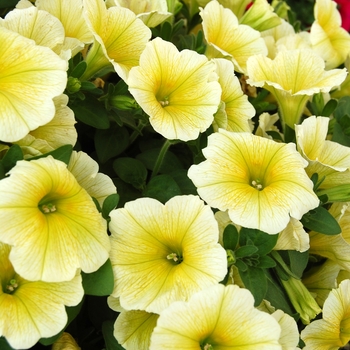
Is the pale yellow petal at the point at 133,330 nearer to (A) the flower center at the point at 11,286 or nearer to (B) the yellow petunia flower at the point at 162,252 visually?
(B) the yellow petunia flower at the point at 162,252

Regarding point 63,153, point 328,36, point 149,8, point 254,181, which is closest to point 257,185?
point 254,181

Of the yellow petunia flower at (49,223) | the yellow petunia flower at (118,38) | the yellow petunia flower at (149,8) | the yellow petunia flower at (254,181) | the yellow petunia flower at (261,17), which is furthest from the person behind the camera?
the yellow petunia flower at (261,17)

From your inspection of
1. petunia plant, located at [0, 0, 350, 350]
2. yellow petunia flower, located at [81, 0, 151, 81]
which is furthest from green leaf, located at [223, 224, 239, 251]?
yellow petunia flower, located at [81, 0, 151, 81]

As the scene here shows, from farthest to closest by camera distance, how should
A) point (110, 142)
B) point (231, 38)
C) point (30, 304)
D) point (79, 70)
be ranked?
point (231, 38), point (110, 142), point (79, 70), point (30, 304)

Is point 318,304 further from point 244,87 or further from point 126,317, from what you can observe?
point 244,87

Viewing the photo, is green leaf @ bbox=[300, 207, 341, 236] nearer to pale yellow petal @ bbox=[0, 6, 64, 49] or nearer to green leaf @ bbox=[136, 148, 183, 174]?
green leaf @ bbox=[136, 148, 183, 174]

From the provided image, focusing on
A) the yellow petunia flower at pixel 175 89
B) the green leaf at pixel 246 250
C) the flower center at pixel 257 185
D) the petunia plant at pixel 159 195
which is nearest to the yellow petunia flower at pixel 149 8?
the petunia plant at pixel 159 195

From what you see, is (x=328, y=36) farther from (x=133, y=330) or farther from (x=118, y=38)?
(x=133, y=330)
